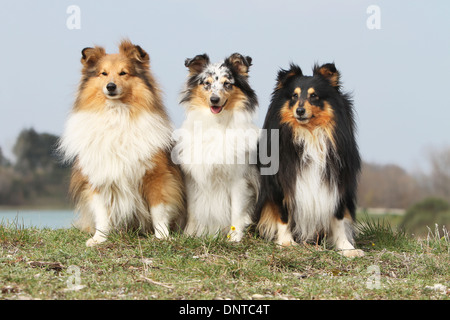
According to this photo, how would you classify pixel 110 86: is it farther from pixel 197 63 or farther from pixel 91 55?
pixel 197 63

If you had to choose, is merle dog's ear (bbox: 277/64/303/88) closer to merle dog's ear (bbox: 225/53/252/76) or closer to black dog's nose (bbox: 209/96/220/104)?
merle dog's ear (bbox: 225/53/252/76)

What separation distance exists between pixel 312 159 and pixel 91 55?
277cm

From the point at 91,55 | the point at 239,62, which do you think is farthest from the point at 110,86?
the point at 239,62

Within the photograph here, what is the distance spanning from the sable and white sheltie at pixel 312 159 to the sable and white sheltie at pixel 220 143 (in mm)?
245

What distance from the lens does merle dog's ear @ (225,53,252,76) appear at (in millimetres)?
5911

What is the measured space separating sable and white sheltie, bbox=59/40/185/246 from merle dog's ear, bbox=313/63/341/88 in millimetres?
A: 1871

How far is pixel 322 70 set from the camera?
5812mm

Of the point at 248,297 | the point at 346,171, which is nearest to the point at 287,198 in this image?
the point at 346,171

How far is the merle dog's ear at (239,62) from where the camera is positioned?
5911mm

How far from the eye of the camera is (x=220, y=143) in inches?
231

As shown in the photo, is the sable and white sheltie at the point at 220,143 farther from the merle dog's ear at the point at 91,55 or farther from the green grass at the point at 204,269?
the merle dog's ear at the point at 91,55
